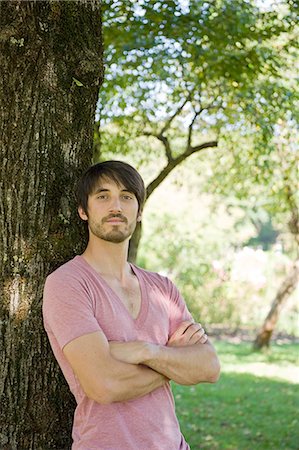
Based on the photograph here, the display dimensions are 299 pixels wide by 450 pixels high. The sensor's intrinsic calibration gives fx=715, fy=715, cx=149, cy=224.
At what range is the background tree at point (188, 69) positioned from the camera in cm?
579

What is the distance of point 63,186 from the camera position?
2945 mm

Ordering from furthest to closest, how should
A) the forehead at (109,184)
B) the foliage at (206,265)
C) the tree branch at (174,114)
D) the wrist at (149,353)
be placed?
1. the foliage at (206,265)
2. the tree branch at (174,114)
3. the forehead at (109,184)
4. the wrist at (149,353)

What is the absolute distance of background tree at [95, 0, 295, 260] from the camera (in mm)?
5793

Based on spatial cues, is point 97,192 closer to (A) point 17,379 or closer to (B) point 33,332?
(B) point 33,332

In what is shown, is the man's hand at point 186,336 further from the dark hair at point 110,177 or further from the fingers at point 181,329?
the dark hair at point 110,177

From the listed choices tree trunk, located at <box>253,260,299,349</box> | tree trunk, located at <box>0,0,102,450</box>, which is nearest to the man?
tree trunk, located at <box>0,0,102,450</box>

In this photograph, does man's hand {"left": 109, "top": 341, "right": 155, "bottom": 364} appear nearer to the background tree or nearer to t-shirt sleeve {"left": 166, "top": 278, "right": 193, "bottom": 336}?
t-shirt sleeve {"left": 166, "top": 278, "right": 193, "bottom": 336}

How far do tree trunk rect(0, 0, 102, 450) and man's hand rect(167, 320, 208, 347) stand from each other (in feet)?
1.63

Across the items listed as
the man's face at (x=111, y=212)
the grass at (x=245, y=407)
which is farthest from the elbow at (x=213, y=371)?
the grass at (x=245, y=407)

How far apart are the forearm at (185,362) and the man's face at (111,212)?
0.46 m

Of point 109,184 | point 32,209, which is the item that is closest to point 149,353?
point 109,184

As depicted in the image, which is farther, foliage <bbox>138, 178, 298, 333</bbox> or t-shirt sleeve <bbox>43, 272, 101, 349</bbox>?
foliage <bbox>138, 178, 298, 333</bbox>

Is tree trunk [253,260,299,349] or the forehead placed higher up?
the forehead

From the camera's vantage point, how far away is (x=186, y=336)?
276cm
